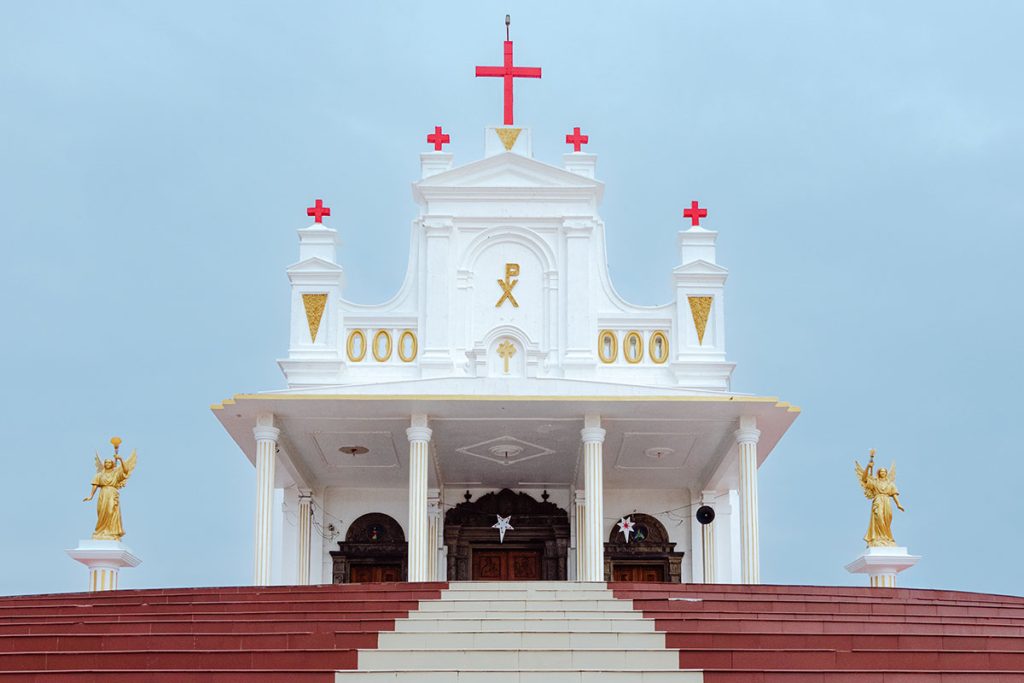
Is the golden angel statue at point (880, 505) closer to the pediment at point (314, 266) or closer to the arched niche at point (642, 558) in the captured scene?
the arched niche at point (642, 558)

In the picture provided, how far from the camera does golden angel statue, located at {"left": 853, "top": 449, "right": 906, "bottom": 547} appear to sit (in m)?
25.9

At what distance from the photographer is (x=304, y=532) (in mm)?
29828

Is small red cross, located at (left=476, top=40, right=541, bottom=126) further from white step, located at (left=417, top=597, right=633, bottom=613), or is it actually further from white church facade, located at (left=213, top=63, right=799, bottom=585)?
white step, located at (left=417, top=597, right=633, bottom=613)

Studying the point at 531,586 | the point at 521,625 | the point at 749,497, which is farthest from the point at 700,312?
the point at 521,625

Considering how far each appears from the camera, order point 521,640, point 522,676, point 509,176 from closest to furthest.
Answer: point 522,676
point 521,640
point 509,176

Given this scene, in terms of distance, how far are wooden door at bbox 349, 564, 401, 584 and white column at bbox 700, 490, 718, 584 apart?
607 centimetres

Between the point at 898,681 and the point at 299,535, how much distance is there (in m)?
16.1

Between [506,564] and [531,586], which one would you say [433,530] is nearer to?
[506,564]

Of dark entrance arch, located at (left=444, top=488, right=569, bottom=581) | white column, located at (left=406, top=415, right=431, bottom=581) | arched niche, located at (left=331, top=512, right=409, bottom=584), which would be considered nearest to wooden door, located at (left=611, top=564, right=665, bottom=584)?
dark entrance arch, located at (left=444, top=488, right=569, bottom=581)

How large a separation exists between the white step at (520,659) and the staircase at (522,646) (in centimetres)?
1

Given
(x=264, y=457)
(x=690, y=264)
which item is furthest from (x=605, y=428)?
(x=264, y=457)

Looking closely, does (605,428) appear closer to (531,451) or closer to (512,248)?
(531,451)

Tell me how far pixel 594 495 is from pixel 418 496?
2922mm

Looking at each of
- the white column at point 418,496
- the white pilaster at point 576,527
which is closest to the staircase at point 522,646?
the white column at point 418,496
